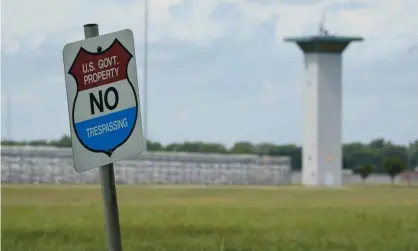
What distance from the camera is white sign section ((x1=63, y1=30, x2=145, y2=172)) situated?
4.05 meters

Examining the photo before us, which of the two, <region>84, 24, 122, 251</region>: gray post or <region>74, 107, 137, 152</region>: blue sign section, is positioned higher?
<region>74, 107, 137, 152</region>: blue sign section

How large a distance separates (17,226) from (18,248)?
19.8 feet

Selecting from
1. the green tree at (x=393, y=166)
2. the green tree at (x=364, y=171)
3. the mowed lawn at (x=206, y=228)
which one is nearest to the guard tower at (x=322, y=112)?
the green tree at (x=364, y=171)

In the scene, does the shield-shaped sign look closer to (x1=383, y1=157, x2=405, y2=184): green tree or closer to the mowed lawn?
the mowed lawn

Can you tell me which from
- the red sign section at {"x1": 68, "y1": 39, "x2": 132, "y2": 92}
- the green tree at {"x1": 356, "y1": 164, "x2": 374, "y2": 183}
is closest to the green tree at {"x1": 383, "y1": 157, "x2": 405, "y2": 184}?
the green tree at {"x1": 356, "y1": 164, "x2": 374, "y2": 183}

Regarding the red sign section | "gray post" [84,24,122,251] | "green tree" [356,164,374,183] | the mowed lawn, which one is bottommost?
the mowed lawn

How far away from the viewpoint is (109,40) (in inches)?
161

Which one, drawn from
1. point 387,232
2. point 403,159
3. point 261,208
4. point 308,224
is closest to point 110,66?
point 387,232

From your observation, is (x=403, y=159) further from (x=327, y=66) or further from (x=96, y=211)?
(x=96, y=211)

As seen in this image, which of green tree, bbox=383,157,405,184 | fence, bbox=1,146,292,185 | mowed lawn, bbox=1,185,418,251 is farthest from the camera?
green tree, bbox=383,157,405,184

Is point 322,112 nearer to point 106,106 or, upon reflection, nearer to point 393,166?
point 393,166

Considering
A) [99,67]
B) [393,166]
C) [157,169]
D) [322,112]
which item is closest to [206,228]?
[99,67]

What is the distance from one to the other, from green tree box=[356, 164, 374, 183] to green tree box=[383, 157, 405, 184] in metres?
1.37

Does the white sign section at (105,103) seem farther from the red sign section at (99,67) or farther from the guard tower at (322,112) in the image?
the guard tower at (322,112)
